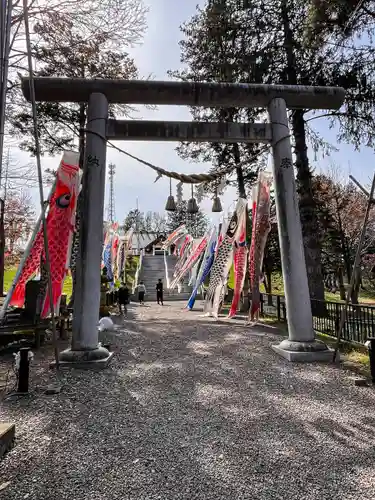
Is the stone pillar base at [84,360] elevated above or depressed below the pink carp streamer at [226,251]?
below

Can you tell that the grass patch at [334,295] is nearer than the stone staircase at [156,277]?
Yes

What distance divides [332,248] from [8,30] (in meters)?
22.2

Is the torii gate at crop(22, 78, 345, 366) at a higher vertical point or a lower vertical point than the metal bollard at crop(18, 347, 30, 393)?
higher

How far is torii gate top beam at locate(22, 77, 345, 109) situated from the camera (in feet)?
20.6

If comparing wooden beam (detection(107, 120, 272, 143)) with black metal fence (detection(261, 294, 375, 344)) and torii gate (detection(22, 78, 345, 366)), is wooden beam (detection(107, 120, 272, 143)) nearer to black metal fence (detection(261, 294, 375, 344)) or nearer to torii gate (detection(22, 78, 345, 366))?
torii gate (detection(22, 78, 345, 366))

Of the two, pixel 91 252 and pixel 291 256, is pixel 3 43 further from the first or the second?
pixel 291 256

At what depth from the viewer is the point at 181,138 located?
655 centimetres

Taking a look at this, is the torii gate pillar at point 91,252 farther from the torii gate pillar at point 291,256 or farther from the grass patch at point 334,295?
the grass patch at point 334,295

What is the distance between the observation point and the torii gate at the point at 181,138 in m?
5.86

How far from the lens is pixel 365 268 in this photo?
2709 centimetres

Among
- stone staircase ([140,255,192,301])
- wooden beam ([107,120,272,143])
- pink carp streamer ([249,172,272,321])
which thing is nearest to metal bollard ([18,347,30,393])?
wooden beam ([107,120,272,143])

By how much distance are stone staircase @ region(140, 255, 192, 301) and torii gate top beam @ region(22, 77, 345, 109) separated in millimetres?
19999

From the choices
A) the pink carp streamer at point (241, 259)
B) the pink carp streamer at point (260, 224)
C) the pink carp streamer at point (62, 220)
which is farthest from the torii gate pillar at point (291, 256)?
the pink carp streamer at point (62, 220)

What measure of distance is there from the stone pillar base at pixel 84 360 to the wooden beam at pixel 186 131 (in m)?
3.98
